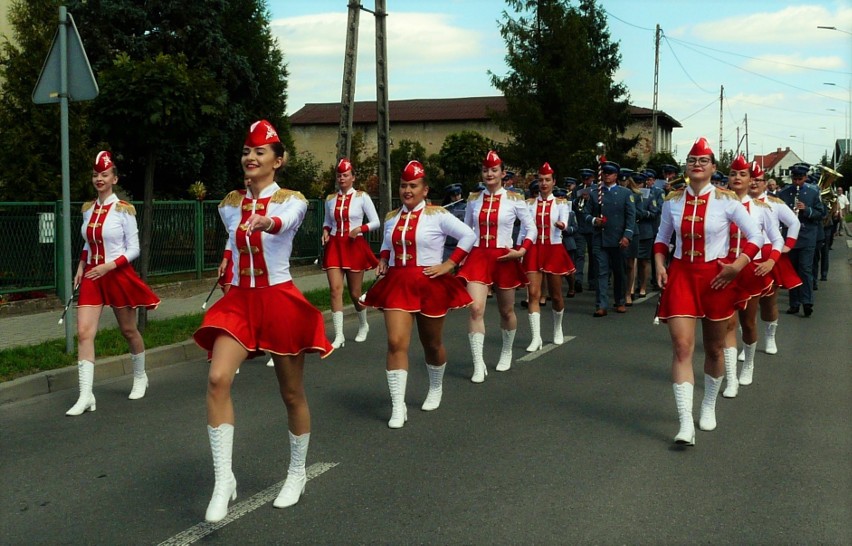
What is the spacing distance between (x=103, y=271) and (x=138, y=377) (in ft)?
3.73

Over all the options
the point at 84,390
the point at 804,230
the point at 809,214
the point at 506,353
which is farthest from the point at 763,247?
the point at 809,214

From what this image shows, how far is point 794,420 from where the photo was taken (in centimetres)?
711

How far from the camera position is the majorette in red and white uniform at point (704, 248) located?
6332 mm

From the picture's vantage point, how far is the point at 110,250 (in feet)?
24.9

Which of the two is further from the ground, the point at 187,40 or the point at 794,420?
the point at 187,40

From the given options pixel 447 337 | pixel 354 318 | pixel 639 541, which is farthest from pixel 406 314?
pixel 354 318

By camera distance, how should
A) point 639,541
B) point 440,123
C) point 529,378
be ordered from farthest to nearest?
point 440,123 < point 529,378 < point 639,541

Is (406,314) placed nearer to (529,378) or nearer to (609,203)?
→ (529,378)

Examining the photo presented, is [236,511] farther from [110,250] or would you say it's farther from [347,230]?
[347,230]

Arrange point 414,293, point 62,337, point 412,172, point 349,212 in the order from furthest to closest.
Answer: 1. point 62,337
2. point 349,212
3. point 412,172
4. point 414,293

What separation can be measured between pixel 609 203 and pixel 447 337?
153 inches

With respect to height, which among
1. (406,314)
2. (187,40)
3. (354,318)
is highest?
(187,40)

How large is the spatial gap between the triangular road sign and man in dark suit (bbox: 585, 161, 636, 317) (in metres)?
7.55

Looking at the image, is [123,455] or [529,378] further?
[529,378]
